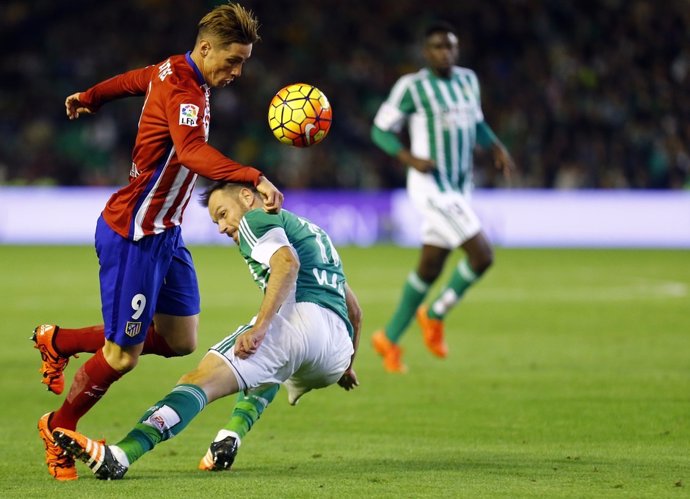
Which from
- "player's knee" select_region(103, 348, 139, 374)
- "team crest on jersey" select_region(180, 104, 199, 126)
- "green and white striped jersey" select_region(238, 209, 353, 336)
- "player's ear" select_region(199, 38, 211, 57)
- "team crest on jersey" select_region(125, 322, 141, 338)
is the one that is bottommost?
"player's knee" select_region(103, 348, 139, 374)

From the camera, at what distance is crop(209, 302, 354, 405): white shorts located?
5617 mm

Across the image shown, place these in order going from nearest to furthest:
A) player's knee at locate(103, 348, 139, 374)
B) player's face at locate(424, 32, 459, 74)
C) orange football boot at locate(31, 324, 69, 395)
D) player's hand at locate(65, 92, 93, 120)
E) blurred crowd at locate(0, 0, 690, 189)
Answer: player's knee at locate(103, 348, 139, 374)
orange football boot at locate(31, 324, 69, 395)
player's hand at locate(65, 92, 93, 120)
player's face at locate(424, 32, 459, 74)
blurred crowd at locate(0, 0, 690, 189)

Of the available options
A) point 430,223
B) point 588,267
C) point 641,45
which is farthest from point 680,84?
point 430,223

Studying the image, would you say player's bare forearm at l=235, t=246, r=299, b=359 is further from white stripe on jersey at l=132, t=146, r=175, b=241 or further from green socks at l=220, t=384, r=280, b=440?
white stripe on jersey at l=132, t=146, r=175, b=241

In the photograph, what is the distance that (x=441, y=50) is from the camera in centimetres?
1049

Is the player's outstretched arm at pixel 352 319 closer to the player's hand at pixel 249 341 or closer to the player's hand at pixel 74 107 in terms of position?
the player's hand at pixel 249 341

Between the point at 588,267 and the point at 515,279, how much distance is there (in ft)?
7.72

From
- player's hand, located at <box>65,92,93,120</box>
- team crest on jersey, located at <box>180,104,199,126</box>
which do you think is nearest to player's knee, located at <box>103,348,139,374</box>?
team crest on jersey, located at <box>180,104,199,126</box>

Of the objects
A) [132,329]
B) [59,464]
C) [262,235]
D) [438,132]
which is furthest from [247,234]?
[438,132]

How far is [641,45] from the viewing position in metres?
27.8

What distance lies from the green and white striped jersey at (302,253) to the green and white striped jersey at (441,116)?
4.73 m

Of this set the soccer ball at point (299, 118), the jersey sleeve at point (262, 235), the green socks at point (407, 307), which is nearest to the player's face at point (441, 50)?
the green socks at point (407, 307)

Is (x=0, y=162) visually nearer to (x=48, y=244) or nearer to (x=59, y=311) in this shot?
(x=48, y=244)

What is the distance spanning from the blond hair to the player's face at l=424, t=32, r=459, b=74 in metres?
4.70
